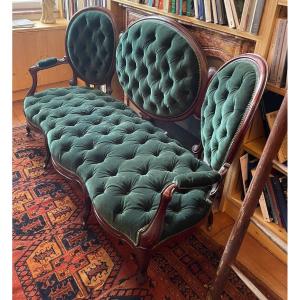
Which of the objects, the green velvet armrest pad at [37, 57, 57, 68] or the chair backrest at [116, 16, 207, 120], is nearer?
the chair backrest at [116, 16, 207, 120]

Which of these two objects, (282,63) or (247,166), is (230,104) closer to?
(282,63)

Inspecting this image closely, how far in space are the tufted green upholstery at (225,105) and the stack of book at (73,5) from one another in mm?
1338

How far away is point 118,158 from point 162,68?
601mm

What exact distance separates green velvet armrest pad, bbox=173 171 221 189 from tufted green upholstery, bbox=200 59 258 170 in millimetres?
173

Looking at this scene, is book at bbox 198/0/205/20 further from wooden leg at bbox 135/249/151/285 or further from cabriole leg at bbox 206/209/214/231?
wooden leg at bbox 135/249/151/285

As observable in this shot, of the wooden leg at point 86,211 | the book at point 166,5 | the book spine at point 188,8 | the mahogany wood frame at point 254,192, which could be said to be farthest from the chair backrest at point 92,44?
the mahogany wood frame at point 254,192

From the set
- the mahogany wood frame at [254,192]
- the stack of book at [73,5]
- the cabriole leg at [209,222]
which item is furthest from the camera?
the stack of book at [73,5]

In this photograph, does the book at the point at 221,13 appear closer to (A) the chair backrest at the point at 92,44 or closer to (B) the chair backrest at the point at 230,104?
(B) the chair backrest at the point at 230,104

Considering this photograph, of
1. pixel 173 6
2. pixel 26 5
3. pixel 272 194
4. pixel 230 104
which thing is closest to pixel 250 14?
pixel 230 104

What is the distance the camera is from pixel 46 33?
2877 millimetres

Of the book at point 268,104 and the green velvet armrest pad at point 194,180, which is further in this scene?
the book at point 268,104

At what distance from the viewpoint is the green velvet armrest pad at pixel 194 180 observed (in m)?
1.17

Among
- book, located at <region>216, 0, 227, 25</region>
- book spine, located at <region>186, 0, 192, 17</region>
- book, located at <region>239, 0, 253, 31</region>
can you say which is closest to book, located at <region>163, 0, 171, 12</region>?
book spine, located at <region>186, 0, 192, 17</region>

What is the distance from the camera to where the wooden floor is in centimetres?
151
